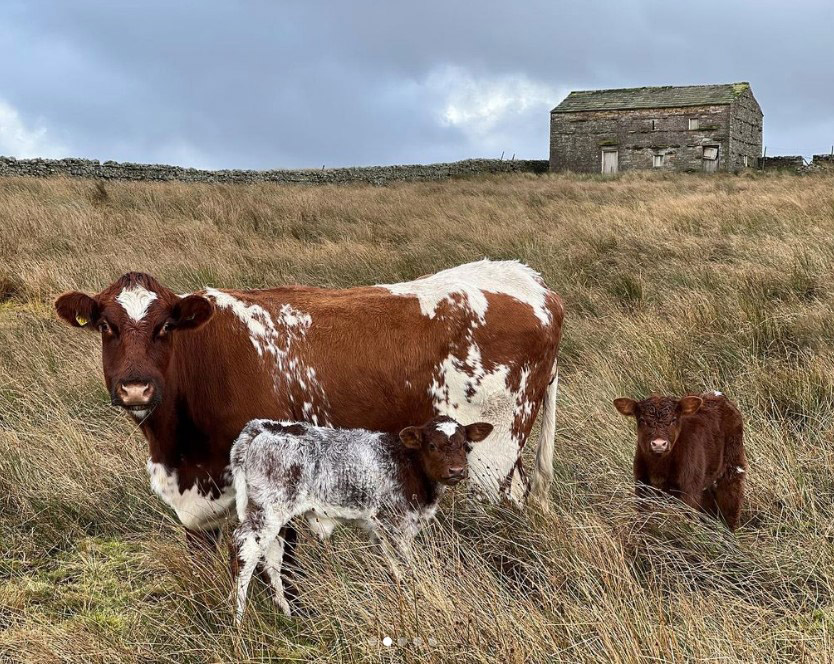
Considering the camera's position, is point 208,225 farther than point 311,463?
Yes

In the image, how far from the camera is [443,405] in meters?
4.15

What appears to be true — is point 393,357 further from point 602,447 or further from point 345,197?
point 345,197

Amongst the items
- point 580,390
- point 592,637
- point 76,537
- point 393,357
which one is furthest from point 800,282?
point 76,537

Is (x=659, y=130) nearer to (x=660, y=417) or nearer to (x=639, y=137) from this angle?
(x=639, y=137)

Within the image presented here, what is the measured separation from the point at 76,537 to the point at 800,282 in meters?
7.46

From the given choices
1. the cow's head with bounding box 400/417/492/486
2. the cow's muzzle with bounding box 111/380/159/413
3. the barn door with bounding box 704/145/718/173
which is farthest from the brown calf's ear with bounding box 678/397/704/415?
the barn door with bounding box 704/145/718/173

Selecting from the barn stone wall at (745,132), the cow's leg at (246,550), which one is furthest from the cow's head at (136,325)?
the barn stone wall at (745,132)

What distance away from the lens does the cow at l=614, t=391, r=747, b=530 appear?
402 cm

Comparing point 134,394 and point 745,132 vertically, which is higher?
point 745,132

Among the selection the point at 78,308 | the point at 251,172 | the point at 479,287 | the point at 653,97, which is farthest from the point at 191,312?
the point at 653,97

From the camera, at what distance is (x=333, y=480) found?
3.55 meters

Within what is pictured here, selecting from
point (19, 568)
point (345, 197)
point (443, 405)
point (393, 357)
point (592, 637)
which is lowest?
point (19, 568)

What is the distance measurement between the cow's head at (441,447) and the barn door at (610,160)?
123 ft

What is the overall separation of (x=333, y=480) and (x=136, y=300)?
3.82 ft
